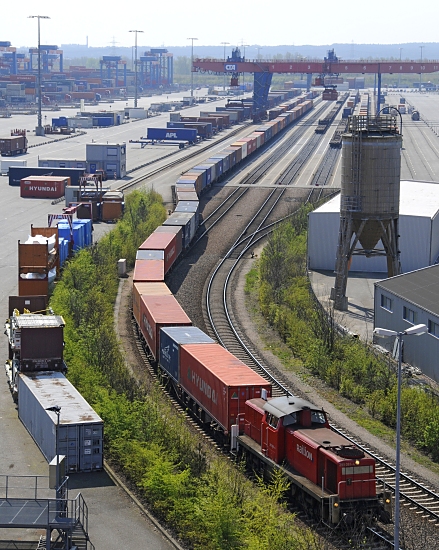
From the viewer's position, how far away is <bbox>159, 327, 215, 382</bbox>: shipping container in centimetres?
3994

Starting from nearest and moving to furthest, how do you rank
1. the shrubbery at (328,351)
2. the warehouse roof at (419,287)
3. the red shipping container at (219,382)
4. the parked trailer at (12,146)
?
the red shipping container at (219,382) → the shrubbery at (328,351) → the warehouse roof at (419,287) → the parked trailer at (12,146)

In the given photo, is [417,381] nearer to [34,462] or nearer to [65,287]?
[34,462]

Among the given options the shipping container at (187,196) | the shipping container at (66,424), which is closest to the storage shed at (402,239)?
the shipping container at (187,196)

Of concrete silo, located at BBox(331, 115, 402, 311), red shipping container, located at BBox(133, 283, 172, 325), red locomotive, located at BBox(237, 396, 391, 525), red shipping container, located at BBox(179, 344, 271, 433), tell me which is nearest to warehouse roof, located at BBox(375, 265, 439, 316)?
concrete silo, located at BBox(331, 115, 402, 311)

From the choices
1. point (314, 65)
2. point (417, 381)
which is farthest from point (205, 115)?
point (417, 381)

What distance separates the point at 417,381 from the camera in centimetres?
4356

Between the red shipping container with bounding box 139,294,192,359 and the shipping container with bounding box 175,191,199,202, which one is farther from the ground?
the shipping container with bounding box 175,191,199,202

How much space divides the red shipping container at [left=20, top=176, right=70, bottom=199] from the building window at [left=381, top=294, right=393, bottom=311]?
60296 millimetres

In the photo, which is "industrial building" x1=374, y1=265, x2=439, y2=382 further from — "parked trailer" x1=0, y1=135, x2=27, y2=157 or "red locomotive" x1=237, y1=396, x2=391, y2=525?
"parked trailer" x1=0, y1=135, x2=27, y2=157

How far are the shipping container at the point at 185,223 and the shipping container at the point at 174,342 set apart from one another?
29.4 m

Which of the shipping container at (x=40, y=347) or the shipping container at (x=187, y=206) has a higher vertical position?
the shipping container at (x=187, y=206)

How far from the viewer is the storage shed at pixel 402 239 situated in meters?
63.6

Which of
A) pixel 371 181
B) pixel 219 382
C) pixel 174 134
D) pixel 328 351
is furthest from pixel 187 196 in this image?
pixel 174 134

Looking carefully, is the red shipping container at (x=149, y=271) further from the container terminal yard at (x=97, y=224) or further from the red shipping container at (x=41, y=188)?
the red shipping container at (x=41, y=188)
